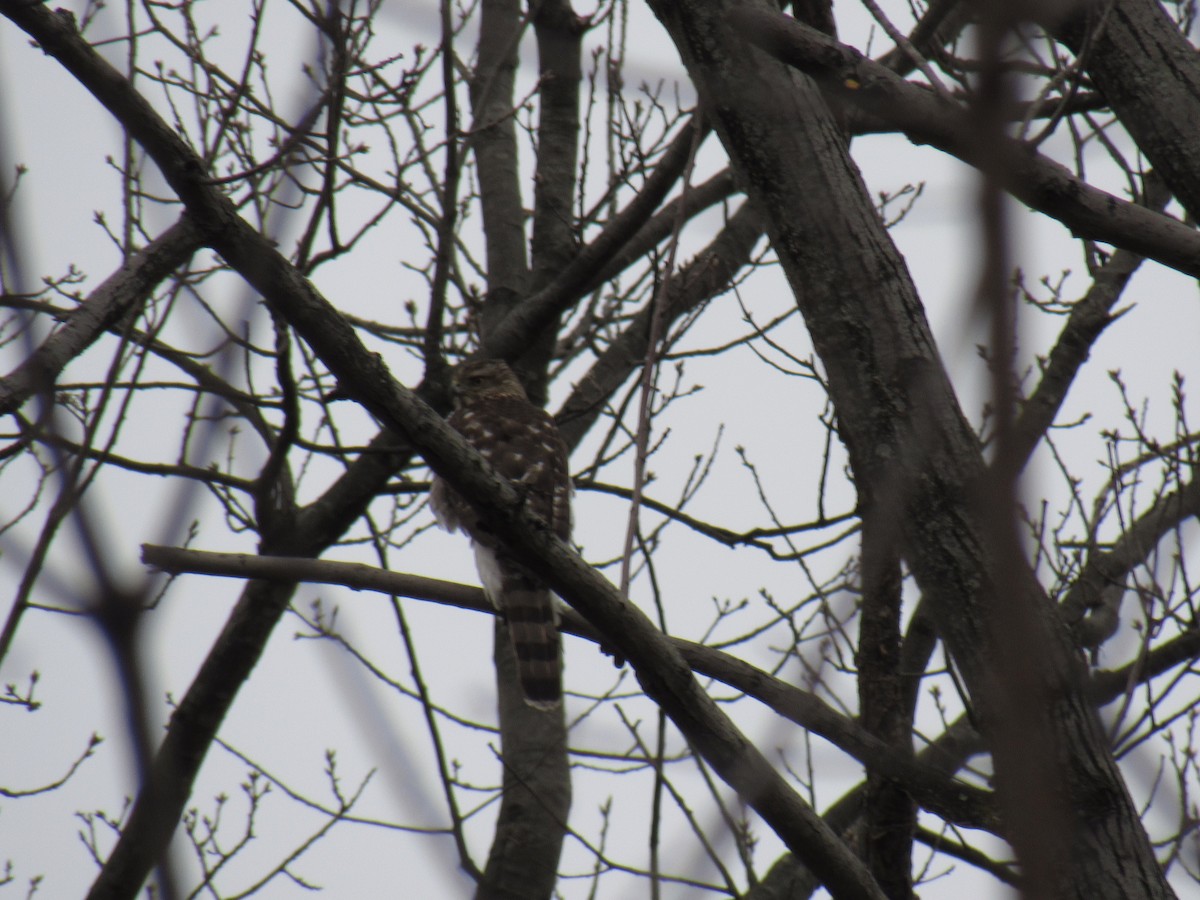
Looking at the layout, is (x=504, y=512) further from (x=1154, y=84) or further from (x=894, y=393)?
(x=1154, y=84)

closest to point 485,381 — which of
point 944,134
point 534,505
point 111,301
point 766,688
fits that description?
point 534,505

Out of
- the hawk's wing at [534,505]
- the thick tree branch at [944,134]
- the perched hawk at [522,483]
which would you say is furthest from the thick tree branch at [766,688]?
the perched hawk at [522,483]

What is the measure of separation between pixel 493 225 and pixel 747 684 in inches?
164

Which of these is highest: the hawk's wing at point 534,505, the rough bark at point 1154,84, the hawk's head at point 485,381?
the hawk's head at point 485,381

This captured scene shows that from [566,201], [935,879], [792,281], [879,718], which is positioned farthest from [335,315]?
[566,201]

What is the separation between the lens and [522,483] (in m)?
5.11

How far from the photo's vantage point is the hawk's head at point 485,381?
5.90 m

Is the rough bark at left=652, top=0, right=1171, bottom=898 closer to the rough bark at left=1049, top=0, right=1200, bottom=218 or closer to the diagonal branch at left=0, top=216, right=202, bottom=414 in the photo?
the rough bark at left=1049, top=0, right=1200, bottom=218

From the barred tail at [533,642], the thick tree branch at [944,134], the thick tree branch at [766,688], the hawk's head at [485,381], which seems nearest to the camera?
the thick tree branch at [944,134]

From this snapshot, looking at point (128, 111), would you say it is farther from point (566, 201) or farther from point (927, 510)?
point (566, 201)

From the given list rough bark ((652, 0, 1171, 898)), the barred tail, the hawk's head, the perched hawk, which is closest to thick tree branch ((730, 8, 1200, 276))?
rough bark ((652, 0, 1171, 898))

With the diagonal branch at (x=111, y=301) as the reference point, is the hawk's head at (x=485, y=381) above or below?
above

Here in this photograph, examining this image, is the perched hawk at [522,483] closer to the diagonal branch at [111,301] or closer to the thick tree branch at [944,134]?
the diagonal branch at [111,301]

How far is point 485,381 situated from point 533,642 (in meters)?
1.42
